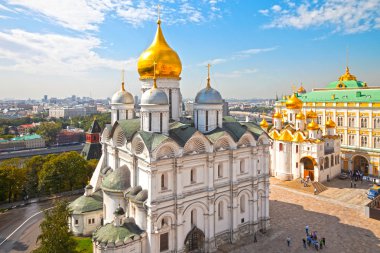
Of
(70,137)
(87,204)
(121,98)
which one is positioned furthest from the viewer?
(70,137)

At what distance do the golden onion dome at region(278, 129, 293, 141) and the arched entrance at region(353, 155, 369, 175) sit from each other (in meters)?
10.1

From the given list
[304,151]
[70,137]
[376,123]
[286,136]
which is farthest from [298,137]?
[70,137]

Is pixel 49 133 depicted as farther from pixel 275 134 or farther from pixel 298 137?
pixel 298 137

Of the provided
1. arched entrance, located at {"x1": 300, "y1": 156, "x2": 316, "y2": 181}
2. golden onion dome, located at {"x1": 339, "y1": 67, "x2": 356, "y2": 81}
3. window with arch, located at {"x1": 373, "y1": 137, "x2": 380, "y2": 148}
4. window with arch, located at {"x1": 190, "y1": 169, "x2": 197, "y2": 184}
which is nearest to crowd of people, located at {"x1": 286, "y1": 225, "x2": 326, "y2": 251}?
window with arch, located at {"x1": 190, "y1": 169, "x2": 197, "y2": 184}

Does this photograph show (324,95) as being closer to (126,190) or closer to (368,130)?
(368,130)

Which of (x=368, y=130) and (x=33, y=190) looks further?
(x=368, y=130)

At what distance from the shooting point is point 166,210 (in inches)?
679

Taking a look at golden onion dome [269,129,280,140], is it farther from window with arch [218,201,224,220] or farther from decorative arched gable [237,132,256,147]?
window with arch [218,201,224,220]

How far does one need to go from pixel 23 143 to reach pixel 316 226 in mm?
65992

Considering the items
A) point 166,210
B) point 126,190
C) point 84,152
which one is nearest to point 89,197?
point 126,190

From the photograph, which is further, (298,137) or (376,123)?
(376,123)

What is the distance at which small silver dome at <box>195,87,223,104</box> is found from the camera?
20953 millimetres

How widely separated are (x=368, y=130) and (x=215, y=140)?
27546 millimetres

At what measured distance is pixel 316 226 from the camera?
903 inches
